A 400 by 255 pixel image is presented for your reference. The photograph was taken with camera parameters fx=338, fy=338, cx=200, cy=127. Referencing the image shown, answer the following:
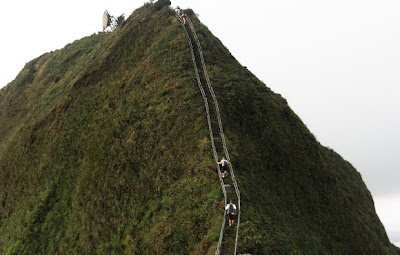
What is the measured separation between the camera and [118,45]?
137 ft

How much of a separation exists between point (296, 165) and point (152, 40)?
21.6m

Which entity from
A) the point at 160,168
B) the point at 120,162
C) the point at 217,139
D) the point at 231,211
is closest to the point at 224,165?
the point at 231,211

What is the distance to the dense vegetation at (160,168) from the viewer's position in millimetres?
19750

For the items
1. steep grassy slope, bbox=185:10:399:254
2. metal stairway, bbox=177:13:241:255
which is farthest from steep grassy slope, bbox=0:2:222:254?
steep grassy slope, bbox=185:10:399:254

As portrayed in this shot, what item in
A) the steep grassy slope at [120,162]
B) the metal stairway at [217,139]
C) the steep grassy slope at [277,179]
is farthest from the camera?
the steep grassy slope at [120,162]

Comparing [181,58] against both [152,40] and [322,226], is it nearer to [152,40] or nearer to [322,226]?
[152,40]

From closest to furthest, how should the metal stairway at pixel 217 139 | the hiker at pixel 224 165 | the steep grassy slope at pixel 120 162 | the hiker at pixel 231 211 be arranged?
the metal stairway at pixel 217 139, the hiker at pixel 231 211, the hiker at pixel 224 165, the steep grassy slope at pixel 120 162

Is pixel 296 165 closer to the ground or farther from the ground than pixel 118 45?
closer to the ground

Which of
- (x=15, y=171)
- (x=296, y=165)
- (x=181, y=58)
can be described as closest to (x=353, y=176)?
(x=296, y=165)

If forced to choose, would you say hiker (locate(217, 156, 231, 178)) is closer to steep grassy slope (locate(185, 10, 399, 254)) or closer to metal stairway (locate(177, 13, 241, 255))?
metal stairway (locate(177, 13, 241, 255))

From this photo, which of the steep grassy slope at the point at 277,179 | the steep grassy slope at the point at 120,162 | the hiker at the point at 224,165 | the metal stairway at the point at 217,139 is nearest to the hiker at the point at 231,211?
the metal stairway at the point at 217,139

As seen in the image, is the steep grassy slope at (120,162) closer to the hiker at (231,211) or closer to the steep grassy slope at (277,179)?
the hiker at (231,211)

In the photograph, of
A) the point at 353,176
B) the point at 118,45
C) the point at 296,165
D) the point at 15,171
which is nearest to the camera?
the point at 296,165

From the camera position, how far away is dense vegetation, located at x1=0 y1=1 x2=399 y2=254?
1975 cm
